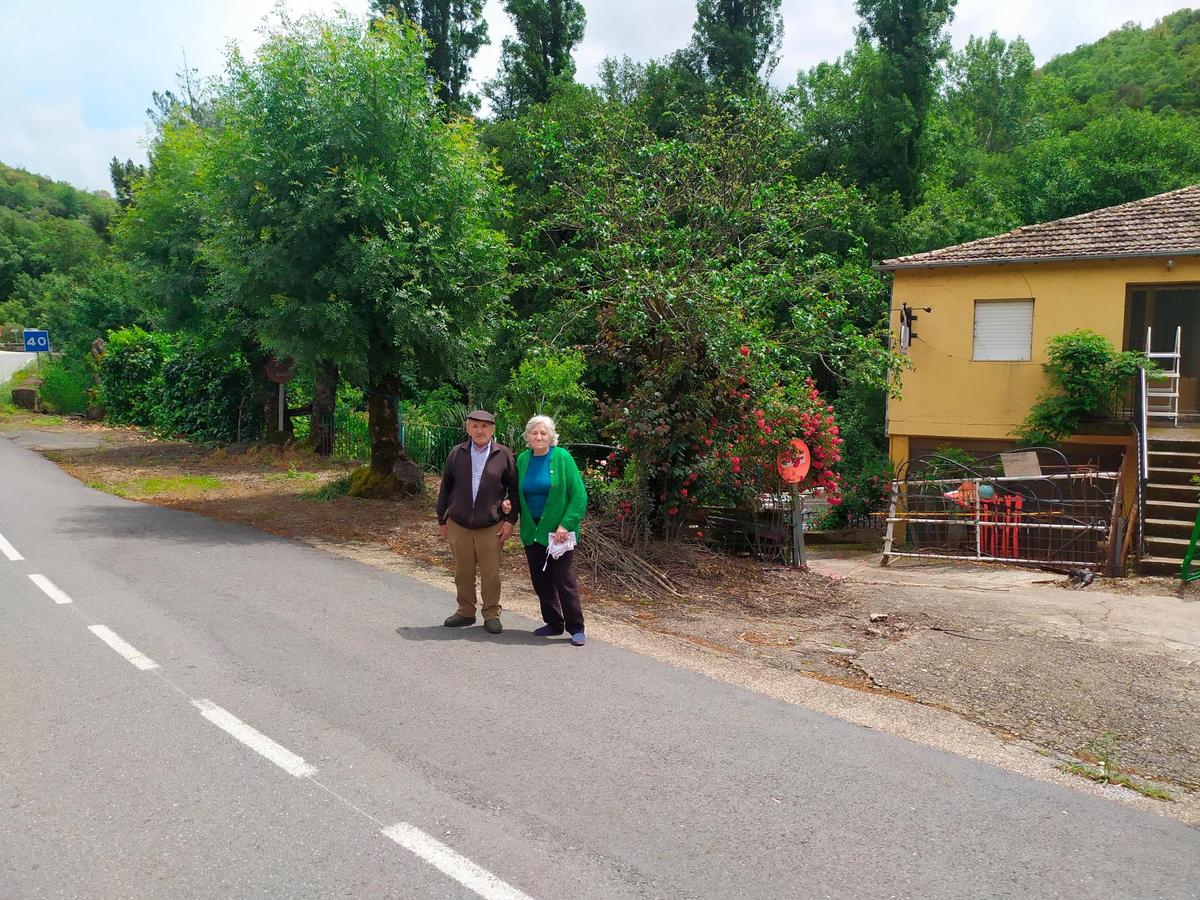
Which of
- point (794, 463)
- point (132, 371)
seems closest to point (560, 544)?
point (794, 463)

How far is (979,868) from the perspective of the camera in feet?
12.8

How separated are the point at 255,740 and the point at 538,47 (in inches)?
1187

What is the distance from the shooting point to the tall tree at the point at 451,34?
30.3 metres

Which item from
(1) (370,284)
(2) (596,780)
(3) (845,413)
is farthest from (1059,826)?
(3) (845,413)

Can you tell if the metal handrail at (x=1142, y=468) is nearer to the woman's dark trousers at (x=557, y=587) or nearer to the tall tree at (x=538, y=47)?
the woman's dark trousers at (x=557, y=587)

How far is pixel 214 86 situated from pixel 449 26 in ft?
54.6

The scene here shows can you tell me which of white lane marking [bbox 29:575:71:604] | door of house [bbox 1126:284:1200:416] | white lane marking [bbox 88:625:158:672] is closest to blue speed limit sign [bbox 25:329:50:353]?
white lane marking [bbox 29:575:71:604]

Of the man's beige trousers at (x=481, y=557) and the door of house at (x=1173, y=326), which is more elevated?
the door of house at (x=1173, y=326)

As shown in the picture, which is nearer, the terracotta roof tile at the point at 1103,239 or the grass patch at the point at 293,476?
the terracotta roof tile at the point at 1103,239

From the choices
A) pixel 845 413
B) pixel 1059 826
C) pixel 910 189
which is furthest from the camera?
pixel 910 189

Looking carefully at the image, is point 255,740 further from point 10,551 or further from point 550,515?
point 10,551

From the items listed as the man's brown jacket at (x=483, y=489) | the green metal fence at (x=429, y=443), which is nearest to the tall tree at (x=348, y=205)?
the green metal fence at (x=429, y=443)

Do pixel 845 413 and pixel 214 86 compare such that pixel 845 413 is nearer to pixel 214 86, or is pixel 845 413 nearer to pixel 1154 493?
pixel 1154 493

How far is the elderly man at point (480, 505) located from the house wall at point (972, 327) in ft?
44.7
